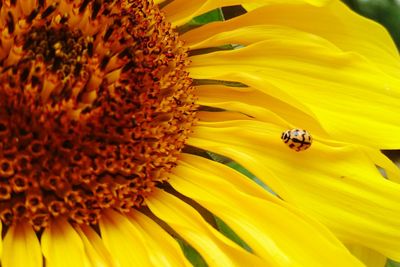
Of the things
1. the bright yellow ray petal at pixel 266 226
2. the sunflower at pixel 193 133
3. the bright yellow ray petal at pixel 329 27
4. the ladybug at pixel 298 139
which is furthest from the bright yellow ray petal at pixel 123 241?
the bright yellow ray petal at pixel 329 27

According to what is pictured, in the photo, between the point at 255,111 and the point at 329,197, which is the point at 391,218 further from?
the point at 255,111

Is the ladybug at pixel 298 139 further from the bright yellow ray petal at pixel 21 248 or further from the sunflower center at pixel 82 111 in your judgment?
the bright yellow ray petal at pixel 21 248

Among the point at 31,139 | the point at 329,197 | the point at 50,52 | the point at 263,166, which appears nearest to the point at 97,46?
the point at 50,52

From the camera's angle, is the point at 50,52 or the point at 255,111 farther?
the point at 255,111

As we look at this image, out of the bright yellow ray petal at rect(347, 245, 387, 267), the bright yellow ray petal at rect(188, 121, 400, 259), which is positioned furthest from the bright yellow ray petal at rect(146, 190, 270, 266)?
the bright yellow ray petal at rect(347, 245, 387, 267)

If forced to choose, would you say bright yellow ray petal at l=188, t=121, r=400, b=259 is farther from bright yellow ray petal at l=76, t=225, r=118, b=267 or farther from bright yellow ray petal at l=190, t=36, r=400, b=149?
bright yellow ray petal at l=76, t=225, r=118, b=267

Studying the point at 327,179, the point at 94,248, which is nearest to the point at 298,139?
the point at 327,179
